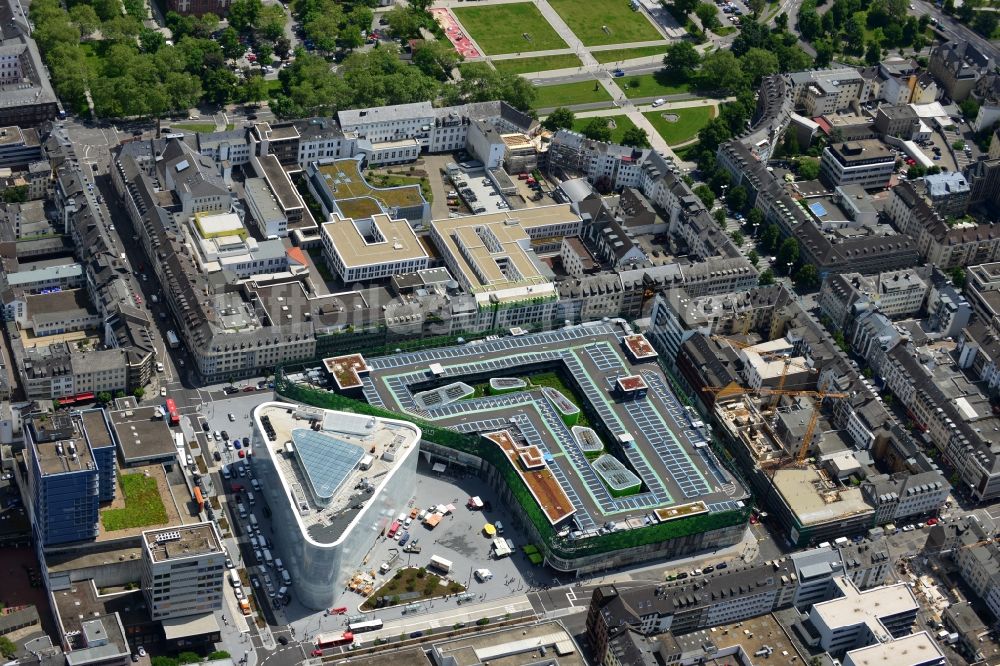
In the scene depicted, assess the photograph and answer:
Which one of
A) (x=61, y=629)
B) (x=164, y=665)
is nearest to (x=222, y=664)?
(x=164, y=665)

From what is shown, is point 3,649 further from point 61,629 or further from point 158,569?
point 158,569

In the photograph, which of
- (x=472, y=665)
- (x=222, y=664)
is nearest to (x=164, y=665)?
(x=222, y=664)

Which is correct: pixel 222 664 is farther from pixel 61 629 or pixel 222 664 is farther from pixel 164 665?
pixel 61 629

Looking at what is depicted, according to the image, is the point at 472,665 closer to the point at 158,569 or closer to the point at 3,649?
the point at 158,569

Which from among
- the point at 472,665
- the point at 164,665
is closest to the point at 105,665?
the point at 164,665

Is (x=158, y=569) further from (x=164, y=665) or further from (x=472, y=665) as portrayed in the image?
(x=472, y=665)
